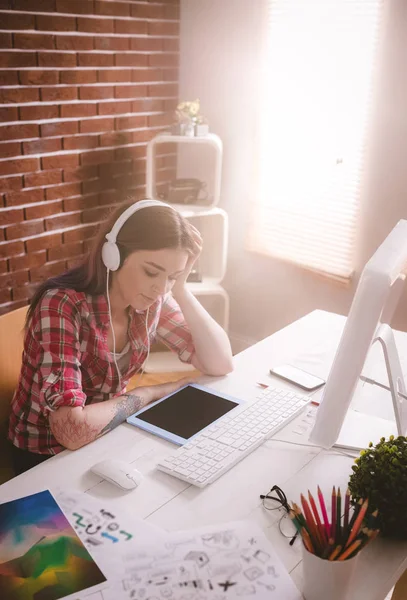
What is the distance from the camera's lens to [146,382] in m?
3.16

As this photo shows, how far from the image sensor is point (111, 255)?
1544 mm

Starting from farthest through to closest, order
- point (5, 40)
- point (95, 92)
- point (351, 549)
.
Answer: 1. point (95, 92)
2. point (5, 40)
3. point (351, 549)

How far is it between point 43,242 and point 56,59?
2.74 feet

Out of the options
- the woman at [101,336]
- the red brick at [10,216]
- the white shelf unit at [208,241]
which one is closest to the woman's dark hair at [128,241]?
the woman at [101,336]

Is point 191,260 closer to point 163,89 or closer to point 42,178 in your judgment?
point 42,178

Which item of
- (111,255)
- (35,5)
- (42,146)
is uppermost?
(35,5)

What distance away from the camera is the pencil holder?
898 mm

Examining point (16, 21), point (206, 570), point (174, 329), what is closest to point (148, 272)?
point (174, 329)

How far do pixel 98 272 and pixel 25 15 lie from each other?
5.14 ft

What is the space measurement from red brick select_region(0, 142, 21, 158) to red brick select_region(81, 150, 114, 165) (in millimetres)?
384

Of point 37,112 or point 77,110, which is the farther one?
point 77,110

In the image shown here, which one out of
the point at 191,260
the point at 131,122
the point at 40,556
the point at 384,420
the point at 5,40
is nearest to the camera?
the point at 40,556

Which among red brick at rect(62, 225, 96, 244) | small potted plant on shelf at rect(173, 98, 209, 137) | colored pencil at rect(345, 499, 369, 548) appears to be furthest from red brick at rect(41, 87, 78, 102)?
colored pencil at rect(345, 499, 369, 548)

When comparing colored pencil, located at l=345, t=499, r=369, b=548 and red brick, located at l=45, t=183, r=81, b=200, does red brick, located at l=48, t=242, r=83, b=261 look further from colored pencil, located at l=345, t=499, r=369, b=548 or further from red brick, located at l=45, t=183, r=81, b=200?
colored pencil, located at l=345, t=499, r=369, b=548
